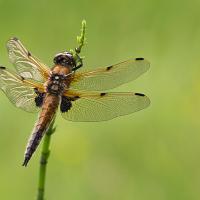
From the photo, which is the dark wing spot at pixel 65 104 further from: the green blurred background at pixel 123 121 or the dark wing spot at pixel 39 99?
the green blurred background at pixel 123 121

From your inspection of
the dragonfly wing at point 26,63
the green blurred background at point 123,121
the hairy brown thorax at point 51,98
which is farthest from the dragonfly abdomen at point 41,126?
the green blurred background at point 123,121

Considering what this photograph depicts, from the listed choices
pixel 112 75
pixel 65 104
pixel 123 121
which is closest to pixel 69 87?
pixel 65 104

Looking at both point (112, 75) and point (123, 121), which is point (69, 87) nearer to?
point (112, 75)

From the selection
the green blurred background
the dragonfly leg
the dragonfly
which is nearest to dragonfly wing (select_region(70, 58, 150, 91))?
the dragonfly

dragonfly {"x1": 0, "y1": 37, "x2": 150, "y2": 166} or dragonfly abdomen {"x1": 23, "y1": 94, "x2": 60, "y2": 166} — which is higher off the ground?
dragonfly {"x1": 0, "y1": 37, "x2": 150, "y2": 166}

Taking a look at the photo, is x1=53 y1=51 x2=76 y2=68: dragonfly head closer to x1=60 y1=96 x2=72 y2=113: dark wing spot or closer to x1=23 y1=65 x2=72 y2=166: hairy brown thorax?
x1=23 y1=65 x2=72 y2=166: hairy brown thorax

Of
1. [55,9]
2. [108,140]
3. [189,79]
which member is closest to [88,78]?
[108,140]
